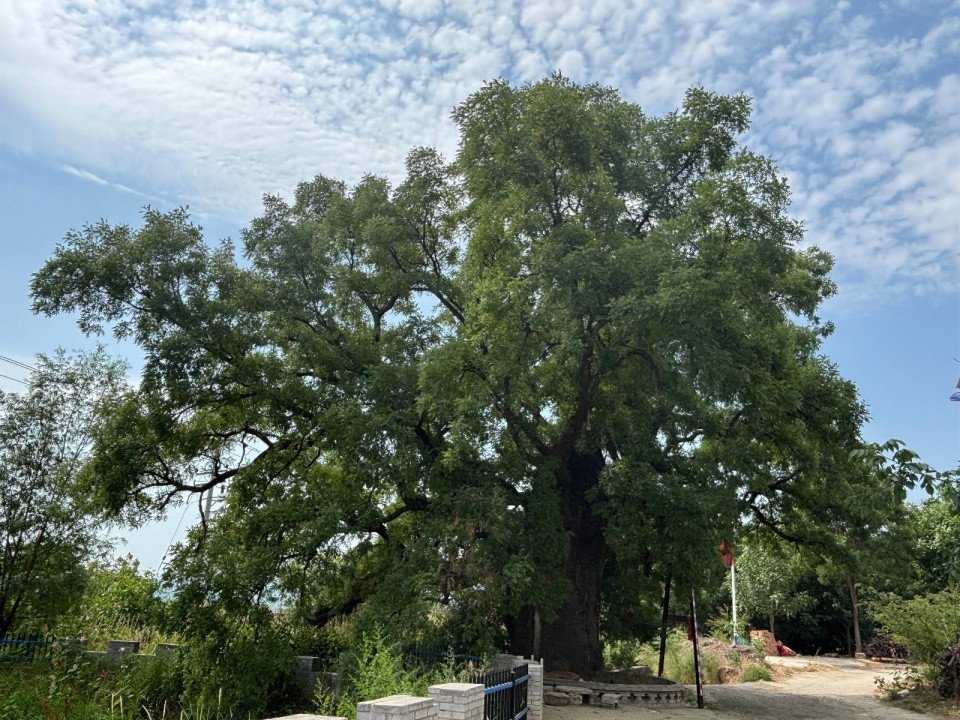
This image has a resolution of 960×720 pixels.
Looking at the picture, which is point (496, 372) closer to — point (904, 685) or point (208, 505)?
point (208, 505)

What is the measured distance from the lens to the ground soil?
1324 centimetres

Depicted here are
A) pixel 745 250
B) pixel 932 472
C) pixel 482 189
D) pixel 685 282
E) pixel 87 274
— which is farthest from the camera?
pixel 482 189

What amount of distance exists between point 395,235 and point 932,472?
1205 centimetres

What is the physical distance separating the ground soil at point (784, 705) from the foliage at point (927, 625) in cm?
158

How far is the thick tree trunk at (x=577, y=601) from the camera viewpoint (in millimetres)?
15031

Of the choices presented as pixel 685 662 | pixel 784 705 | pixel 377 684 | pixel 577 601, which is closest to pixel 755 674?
pixel 685 662

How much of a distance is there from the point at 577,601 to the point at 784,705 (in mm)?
5287

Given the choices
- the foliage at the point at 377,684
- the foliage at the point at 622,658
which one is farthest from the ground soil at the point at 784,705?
the foliage at the point at 377,684

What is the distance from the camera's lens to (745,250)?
12461mm

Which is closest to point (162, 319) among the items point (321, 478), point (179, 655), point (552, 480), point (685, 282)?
point (321, 478)

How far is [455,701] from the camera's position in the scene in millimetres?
6684

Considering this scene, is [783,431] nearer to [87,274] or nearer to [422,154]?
[422,154]

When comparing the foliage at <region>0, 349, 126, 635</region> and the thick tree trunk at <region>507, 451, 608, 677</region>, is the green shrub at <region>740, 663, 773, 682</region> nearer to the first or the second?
the thick tree trunk at <region>507, 451, 608, 677</region>

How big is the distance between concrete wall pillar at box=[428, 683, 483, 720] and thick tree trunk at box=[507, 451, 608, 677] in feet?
25.6
